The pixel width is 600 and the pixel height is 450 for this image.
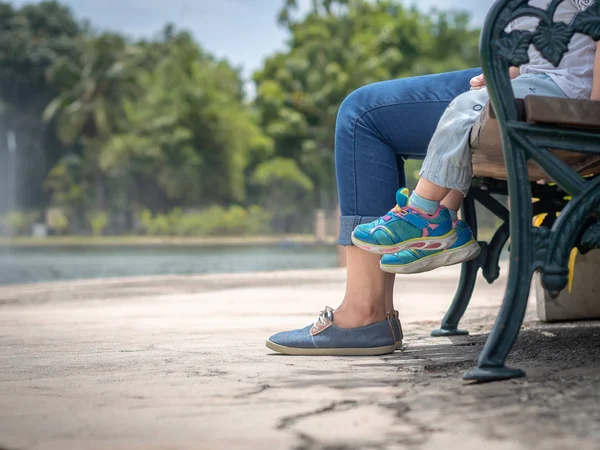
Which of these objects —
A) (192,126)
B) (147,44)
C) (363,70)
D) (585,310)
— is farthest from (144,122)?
(585,310)

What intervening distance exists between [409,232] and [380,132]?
1.38ft

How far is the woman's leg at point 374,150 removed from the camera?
2145 millimetres

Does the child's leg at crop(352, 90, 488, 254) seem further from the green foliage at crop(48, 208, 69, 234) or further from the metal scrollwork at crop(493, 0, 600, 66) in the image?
the green foliage at crop(48, 208, 69, 234)

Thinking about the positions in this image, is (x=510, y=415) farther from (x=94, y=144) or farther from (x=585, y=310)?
(x=94, y=144)

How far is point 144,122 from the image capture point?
137 feet

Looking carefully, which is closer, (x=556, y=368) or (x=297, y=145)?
(x=556, y=368)

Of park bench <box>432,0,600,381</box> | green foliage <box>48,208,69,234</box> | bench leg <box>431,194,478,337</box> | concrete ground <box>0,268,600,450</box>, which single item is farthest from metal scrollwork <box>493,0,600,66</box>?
green foliage <box>48,208,69,234</box>

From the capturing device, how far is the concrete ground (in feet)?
4.11

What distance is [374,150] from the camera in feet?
7.13

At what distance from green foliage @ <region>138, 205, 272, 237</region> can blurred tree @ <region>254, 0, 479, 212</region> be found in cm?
367

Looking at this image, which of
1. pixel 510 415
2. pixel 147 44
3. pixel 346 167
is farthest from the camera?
pixel 147 44

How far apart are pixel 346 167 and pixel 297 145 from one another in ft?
132

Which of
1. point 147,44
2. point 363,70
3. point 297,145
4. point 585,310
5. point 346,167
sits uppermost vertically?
point 147,44

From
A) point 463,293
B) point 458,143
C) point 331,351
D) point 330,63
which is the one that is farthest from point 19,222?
point 458,143
